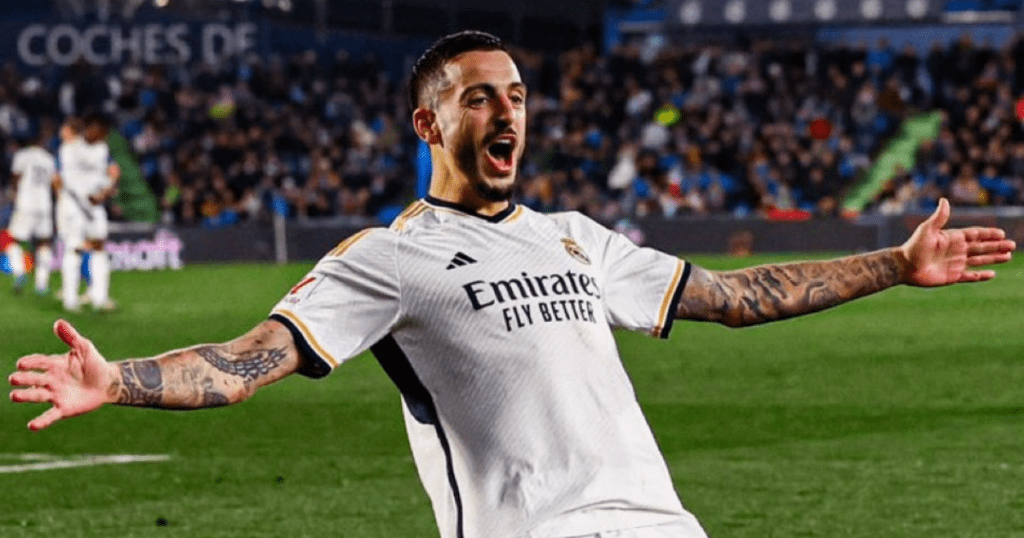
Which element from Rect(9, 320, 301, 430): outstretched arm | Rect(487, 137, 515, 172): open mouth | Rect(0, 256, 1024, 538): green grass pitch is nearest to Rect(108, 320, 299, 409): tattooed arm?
Rect(9, 320, 301, 430): outstretched arm

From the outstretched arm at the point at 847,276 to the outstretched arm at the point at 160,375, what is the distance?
113cm

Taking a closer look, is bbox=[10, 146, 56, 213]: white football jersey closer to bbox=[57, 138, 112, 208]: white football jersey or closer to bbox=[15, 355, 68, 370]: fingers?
bbox=[57, 138, 112, 208]: white football jersey

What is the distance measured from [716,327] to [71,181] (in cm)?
725

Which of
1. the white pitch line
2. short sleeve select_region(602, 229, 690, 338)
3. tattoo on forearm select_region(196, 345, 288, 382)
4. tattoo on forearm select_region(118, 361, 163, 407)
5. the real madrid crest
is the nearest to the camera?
tattoo on forearm select_region(118, 361, 163, 407)

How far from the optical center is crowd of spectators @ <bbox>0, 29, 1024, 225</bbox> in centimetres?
3447

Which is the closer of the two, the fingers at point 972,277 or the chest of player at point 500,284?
the chest of player at point 500,284

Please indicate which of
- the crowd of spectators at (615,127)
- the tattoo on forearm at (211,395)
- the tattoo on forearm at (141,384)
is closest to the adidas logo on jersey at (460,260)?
the tattoo on forearm at (211,395)

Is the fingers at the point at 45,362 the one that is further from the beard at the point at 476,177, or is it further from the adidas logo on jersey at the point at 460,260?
the beard at the point at 476,177

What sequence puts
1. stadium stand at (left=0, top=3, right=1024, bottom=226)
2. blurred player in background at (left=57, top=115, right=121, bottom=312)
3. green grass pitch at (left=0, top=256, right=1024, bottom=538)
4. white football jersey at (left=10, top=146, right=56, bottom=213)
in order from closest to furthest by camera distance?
green grass pitch at (left=0, top=256, right=1024, bottom=538)
blurred player in background at (left=57, top=115, right=121, bottom=312)
white football jersey at (left=10, top=146, right=56, bottom=213)
stadium stand at (left=0, top=3, right=1024, bottom=226)

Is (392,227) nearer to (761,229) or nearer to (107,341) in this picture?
(107,341)

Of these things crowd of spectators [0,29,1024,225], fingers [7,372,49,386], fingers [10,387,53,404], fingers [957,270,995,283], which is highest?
fingers [957,270,995,283]

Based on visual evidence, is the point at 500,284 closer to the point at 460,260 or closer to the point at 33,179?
the point at 460,260

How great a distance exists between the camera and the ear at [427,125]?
14.7ft

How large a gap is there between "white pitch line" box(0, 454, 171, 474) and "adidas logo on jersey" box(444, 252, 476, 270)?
6.33 metres
